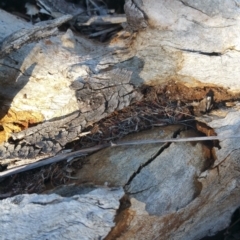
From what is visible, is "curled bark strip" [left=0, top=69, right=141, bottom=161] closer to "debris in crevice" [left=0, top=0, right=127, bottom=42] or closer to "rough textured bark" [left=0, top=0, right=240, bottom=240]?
"rough textured bark" [left=0, top=0, right=240, bottom=240]

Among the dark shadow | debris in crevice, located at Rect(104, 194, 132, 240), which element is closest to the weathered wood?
debris in crevice, located at Rect(104, 194, 132, 240)

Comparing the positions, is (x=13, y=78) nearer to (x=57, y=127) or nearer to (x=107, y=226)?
(x=57, y=127)

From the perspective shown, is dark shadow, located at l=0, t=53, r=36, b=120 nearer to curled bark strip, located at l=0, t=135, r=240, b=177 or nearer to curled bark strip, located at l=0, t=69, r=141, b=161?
curled bark strip, located at l=0, t=69, r=141, b=161

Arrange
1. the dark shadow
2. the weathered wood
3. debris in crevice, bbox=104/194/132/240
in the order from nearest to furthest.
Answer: the weathered wood < debris in crevice, bbox=104/194/132/240 < the dark shadow

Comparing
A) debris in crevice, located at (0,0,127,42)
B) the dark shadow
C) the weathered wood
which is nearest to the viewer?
the weathered wood

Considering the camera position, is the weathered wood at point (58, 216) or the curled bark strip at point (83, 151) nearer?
the weathered wood at point (58, 216)

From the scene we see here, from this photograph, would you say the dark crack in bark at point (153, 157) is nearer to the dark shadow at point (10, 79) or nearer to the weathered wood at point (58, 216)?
the weathered wood at point (58, 216)

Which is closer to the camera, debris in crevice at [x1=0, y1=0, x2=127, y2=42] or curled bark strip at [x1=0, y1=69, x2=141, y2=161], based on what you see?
curled bark strip at [x1=0, y1=69, x2=141, y2=161]

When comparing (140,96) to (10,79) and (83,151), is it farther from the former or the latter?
(10,79)

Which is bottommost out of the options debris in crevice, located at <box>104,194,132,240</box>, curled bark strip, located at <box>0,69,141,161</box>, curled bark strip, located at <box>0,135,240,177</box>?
debris in crevice, located at <box>104,194,132,240</box>

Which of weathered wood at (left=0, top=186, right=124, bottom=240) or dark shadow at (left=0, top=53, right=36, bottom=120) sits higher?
dark shadow at (left=0, top=53, right=36, bottom=120)

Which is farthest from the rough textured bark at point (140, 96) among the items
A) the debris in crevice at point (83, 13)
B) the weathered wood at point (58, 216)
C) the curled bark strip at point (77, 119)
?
the debris in crevice at point (83, 13)

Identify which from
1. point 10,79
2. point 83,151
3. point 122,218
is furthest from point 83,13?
point 122,218
